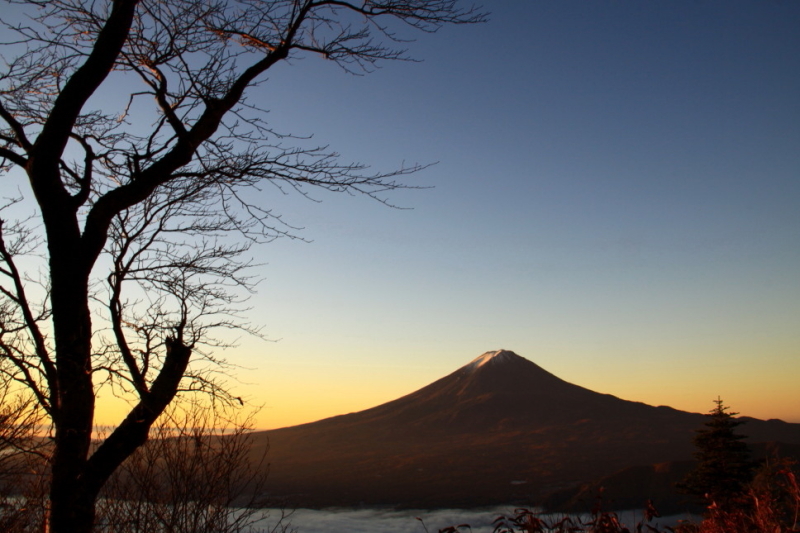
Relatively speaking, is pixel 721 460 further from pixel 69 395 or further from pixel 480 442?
pixel 480 442

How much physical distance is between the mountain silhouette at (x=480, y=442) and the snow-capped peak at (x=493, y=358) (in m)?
0.43

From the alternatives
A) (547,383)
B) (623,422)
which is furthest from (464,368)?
(623,422)

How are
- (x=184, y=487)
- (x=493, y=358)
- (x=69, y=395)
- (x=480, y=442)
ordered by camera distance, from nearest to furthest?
(x=69, y=395)
(x=184, y=487)
(x=480, y=442)
(x=493, y=358)

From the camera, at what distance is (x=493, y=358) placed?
17725cm

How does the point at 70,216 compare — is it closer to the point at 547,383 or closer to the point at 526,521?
the point at 526,521

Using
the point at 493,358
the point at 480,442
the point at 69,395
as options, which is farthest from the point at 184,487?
the point at 493,358

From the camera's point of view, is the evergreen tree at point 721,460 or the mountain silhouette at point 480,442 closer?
the evergreen tree at point 721,460

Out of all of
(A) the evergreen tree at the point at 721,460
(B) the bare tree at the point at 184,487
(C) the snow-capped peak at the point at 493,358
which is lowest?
(A) the evergreen tree at the point at 721,460

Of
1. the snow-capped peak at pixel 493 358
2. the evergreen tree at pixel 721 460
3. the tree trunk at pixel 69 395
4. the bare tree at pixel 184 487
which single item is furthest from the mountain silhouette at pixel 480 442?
the tree trunk at pixel 69 395

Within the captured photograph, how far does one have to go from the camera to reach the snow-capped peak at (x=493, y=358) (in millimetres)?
175875

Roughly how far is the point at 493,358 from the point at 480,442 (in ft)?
145

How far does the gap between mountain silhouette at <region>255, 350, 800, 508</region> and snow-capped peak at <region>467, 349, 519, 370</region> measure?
43cm

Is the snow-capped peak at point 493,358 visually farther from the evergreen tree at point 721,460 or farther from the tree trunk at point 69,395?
the tree trunk at point 69,395

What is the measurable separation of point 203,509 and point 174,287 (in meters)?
2.04
